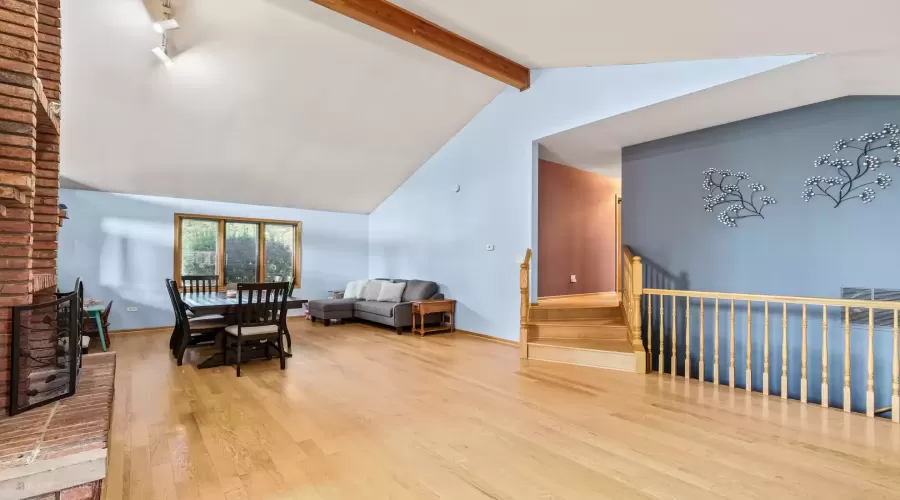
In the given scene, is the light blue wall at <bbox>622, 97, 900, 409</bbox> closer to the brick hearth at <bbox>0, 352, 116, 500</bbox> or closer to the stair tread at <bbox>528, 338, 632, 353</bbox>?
the stair tread at <bbox>528, 338, 632, 353</bbox>

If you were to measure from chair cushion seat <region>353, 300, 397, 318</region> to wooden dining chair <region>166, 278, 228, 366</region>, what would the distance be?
242 cm

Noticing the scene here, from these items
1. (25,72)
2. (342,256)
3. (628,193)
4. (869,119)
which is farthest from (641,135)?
(342,256)

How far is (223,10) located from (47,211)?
8.51 ft

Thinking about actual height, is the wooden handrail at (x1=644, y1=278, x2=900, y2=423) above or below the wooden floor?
above

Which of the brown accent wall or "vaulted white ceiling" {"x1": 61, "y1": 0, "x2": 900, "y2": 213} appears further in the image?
the brown accent wall

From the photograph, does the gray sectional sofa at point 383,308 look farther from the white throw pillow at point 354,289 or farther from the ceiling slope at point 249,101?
the ceiling slope at point 249,101

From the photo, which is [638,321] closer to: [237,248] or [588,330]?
[588,330]

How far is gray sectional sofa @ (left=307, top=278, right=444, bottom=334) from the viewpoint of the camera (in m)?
6.56

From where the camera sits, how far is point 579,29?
3.61m

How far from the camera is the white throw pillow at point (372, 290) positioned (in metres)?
7.61

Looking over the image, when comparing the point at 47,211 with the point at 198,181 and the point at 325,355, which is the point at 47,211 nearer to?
the point at 325,355

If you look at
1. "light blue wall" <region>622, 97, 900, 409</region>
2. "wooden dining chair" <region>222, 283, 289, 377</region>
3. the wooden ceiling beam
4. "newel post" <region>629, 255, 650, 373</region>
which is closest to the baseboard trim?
"newel post" <region>629, 255, 650, 373</region>

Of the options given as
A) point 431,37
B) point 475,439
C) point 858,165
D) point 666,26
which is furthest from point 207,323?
point 858,165

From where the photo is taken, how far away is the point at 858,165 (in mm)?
3818
